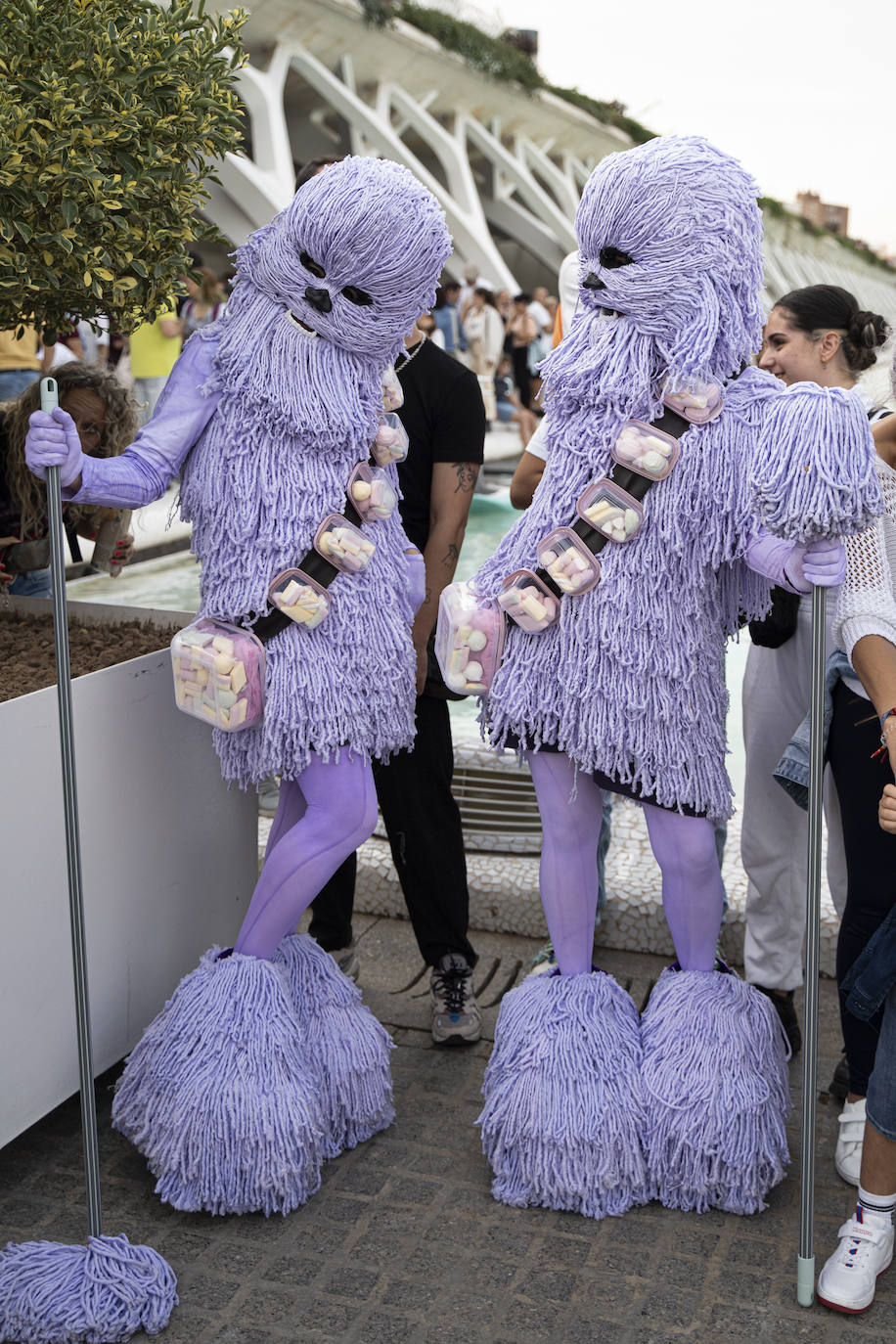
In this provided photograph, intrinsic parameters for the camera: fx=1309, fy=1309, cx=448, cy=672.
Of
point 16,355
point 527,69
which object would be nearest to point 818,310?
point 16,355

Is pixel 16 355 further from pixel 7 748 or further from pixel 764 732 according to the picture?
pixel 764 732

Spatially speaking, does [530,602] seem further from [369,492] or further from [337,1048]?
[337,1048]

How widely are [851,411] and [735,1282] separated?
1462 millimetres

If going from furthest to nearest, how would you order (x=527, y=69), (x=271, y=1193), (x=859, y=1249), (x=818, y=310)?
1. (x=527, y=69)
2. (x=818, y=310)
3. (x=271, y=1193)
4. (x=859, y=1249)

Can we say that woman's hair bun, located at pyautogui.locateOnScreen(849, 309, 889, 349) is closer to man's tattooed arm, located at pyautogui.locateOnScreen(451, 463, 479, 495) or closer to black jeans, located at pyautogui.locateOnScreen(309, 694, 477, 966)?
man's tattooed arm, located at pyautogui.locateOnScreen(451, 463, 479, 495)

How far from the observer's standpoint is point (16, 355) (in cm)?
426

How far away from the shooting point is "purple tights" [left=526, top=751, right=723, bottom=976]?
2.48 metres

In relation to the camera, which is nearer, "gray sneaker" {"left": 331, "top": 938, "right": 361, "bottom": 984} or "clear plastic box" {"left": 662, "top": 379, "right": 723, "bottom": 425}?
"clear plastic box" {"left": 662, "top": 379, "right": 723, "bottom": 425}

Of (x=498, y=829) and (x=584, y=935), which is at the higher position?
(x=584, y=935)

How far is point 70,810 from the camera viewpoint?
6.81 ft

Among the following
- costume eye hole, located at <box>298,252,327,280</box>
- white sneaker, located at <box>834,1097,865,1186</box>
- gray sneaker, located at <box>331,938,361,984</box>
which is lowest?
gray sneaker, located at <box>331,938,361,984</box>

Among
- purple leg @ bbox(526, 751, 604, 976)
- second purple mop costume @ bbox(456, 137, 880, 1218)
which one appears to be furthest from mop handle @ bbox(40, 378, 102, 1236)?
purple leg @ bbox(526, 751, 604, 976)

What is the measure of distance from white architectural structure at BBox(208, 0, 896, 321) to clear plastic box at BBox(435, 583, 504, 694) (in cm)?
1896

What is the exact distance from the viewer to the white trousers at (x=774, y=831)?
9.46 ft
